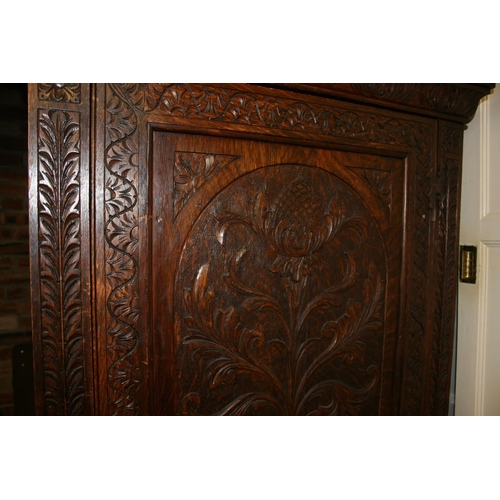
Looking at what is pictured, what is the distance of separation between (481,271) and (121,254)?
0.98 metres

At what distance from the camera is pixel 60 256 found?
0.58 metres

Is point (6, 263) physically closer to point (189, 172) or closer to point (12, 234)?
point (12, 234)

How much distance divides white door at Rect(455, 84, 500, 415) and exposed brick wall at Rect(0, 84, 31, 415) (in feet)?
4.64

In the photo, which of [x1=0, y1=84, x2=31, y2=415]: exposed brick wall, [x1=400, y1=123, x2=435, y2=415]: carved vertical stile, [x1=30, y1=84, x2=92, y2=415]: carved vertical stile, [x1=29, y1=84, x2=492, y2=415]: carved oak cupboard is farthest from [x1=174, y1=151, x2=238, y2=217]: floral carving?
[x1=0, y1=84, x2=31, y2=415]: exposed brick wall

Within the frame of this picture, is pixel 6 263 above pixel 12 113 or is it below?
below

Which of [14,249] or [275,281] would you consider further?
[14,249]

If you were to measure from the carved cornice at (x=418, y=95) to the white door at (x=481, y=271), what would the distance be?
87 mm

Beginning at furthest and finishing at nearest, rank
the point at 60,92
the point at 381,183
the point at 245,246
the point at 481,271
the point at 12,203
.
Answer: the point at 12,203 → the point at 481,271 → the point at 381,183 → the point at 245,246 → the point at 60,92

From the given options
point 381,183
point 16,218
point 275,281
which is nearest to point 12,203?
point 16,218

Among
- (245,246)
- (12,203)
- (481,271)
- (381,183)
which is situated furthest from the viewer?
(12,203)

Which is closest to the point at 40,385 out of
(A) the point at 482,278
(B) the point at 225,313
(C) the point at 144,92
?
(B) the point at 225,313

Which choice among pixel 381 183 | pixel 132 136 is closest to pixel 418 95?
pixel 381 183

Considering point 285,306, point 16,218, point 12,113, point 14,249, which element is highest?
point 12,113

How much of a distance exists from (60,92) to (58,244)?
0.88ft
